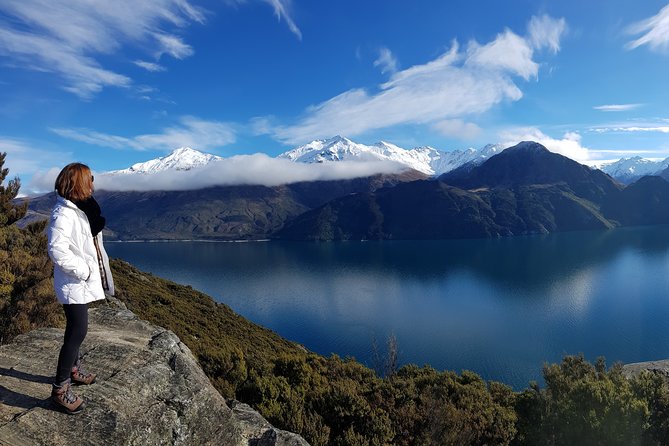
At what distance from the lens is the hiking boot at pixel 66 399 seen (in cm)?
702

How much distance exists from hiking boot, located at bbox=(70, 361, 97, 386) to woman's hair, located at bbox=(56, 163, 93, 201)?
3359 mm

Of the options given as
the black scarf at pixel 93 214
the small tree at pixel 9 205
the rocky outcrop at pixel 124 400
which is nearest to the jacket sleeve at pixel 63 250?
the black scarf at pixel 93 214

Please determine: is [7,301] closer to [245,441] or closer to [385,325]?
[245,441]

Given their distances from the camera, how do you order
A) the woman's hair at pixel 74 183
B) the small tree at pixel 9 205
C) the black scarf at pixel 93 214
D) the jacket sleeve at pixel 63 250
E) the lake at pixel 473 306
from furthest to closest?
the lake at pixel 473 306 → the small tree at pixel 9 205 → the black scarf at pixel 93 214 → the woman's hair at pixel 74 183 → the jacket sleeve at pixel 63 250

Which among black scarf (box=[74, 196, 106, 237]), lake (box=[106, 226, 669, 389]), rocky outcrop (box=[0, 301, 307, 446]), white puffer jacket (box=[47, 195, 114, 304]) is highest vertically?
black scarf (box=[74, 196, 106, 237])

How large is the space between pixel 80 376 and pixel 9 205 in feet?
104

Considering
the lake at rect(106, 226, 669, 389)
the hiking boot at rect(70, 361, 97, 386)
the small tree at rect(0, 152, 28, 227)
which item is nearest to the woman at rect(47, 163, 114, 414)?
the hiking boot at rect(70, 361, 97, 386)

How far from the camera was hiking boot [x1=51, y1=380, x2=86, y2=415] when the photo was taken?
7016 millimetres

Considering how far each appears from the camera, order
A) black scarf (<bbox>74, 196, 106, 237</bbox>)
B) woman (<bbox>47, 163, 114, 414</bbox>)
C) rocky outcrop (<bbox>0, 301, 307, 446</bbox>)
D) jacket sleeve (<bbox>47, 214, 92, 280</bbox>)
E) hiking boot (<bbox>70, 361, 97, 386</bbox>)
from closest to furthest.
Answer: jacket sleeve (<bbox>47, 214, 92, 280</bbox>) → woman (<bbox>47, 163, 114, 414</bbox>) → rocky outcrop (<bbox>0, 301, 307, 446</bbox>) → black scarf (<bbox>74, 196, 106, 237</bbox>) → hiking boot (<bbox>70, 361, 97, 386</bbox>)

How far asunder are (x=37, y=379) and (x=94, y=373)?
0.99 m

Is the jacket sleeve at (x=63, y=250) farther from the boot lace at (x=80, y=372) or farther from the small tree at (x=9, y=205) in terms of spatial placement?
the small tree at (x=9, y=205)

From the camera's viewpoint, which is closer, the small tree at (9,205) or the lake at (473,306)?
the small tree at (9,205)

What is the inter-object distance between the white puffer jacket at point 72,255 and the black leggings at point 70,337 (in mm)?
181

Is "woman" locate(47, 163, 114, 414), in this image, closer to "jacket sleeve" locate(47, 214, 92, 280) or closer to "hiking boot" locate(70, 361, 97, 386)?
"jacket sleeve" locate(47, 214, 92, 280)
